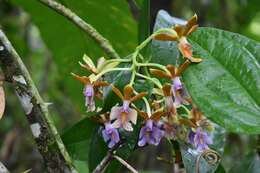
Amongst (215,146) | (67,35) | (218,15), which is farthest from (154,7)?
(215,146)

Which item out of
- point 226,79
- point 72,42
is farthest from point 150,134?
point 72,42

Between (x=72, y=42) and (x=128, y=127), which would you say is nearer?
(x=128, y=127)

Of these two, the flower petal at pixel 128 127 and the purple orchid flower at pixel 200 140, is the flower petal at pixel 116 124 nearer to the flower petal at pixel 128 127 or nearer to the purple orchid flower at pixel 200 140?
the flower petal at pixel 128 127

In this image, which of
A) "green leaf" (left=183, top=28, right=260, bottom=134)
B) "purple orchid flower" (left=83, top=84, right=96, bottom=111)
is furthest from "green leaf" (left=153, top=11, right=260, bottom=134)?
"purple orchid flower" (left=83, top=84, right=96, bottom=111)

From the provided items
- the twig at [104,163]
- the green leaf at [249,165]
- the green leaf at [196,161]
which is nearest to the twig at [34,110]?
the twig at [104,163]

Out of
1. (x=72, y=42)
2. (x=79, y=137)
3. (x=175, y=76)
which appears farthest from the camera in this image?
(x=72, y=42)

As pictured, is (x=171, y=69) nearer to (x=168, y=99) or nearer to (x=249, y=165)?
(x=168, y=99)
